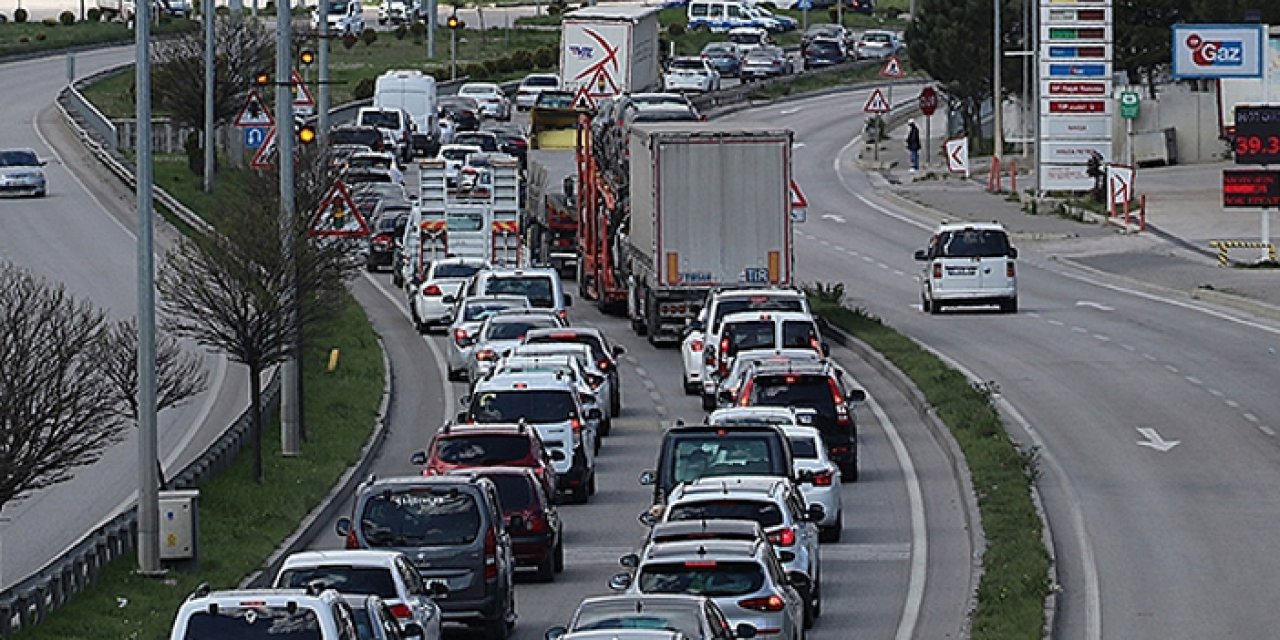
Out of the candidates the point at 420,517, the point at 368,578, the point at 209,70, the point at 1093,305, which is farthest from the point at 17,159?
the point at 368,578

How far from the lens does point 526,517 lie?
2730cm

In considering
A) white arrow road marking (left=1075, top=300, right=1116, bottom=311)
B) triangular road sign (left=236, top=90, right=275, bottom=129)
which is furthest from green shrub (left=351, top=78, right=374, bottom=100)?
triangular road sign (left=236, top=90, right=275, bottom=129)

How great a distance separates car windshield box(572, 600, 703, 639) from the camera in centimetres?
1853

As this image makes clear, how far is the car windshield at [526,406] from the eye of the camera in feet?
112

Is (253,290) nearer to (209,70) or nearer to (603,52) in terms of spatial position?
(209,70)

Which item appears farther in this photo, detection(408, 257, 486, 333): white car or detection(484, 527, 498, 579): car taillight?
detection(408, 257, 486, 333): white car

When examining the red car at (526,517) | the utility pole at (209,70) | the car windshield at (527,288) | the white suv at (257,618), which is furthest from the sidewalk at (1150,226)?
the white suv at (257,618)

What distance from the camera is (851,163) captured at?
8988 cm

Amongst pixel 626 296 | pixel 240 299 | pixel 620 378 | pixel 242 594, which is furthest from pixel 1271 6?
pixel 242 594

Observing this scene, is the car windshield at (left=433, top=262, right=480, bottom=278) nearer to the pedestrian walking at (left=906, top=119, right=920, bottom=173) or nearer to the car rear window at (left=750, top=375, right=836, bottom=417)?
the car rear window at (left=750, top=375, right=836, bottom=417)

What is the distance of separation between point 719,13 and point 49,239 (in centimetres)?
7391

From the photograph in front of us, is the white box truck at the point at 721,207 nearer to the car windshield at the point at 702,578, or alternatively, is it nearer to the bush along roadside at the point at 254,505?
the bush along roadside at the point at 254,505

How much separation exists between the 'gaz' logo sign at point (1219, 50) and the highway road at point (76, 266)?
28.3m

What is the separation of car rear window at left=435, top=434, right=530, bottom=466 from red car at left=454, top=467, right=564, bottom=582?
206cm
